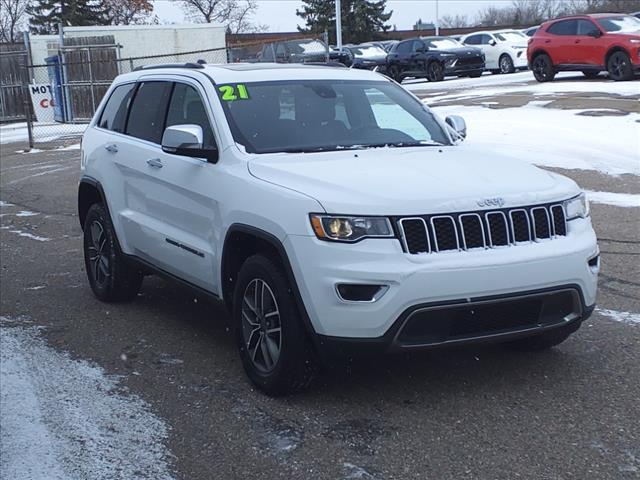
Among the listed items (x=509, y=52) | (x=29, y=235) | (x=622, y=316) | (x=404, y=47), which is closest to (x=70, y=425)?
(x=622, y=316)

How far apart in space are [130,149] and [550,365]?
10.9 ft

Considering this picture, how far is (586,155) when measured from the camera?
13.1 metres

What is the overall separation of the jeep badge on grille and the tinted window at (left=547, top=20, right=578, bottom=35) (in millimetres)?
19553

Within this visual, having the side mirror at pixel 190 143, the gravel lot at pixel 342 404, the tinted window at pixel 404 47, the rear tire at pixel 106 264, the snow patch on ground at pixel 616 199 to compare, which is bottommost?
the snow patch on ground at pixel 616 199

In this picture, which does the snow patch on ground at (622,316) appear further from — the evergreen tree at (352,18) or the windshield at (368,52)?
the evergreen tree at (352,18)

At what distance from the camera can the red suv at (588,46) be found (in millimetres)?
21438

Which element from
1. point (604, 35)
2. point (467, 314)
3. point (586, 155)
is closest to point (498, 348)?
point (467, 314)

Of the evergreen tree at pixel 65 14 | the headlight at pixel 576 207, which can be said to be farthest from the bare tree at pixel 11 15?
the headlight at pixel 576 207

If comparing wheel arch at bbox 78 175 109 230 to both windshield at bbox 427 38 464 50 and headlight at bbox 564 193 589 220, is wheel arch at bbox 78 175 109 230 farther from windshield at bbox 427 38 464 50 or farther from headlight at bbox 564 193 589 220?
windshield at bbox 427 38 464 50

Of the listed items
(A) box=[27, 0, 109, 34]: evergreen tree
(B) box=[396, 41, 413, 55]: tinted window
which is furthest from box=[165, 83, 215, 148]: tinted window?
(A) box=[27, 0, 109, 34]: evergreen tree

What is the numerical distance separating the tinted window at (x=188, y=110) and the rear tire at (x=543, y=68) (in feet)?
62.4

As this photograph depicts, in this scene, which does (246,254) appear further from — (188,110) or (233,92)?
(188,110)

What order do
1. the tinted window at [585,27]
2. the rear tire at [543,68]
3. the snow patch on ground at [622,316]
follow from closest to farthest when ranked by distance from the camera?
the snow patch on ground at [622,316]
the tinted window at [585,27]
the rear tire at [543,68]

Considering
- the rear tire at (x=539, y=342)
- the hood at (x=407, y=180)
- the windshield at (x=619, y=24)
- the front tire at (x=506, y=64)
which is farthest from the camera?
the front tire at (x=506, y=64)
